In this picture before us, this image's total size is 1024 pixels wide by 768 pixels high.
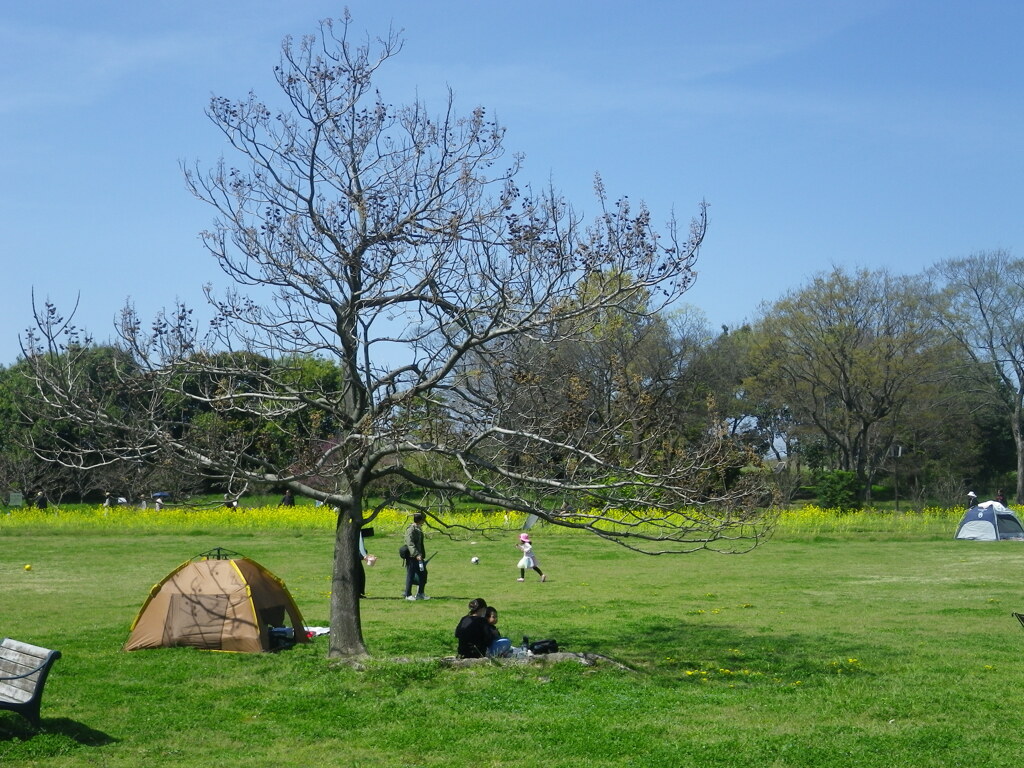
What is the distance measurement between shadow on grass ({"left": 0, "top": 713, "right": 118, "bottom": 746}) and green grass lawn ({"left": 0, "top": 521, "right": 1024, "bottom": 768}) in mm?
32

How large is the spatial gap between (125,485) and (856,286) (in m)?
48.1

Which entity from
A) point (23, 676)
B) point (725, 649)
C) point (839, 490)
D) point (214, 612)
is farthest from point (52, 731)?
point (839, 490)

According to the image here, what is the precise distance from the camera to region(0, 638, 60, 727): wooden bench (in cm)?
945

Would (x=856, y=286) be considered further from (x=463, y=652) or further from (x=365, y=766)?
(x=365, y=766)

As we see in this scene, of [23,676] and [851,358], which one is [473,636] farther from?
[851,358]

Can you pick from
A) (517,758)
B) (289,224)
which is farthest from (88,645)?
(517,758)

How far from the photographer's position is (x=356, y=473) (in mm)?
12586

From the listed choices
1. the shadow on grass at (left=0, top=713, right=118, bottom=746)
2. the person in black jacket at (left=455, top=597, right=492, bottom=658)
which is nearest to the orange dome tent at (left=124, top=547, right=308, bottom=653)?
the person in black jacket at (left=455, top=597, right=492, bottom=658)

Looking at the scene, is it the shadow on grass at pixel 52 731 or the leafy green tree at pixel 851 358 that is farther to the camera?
the leafy green tree at pixel 851 358

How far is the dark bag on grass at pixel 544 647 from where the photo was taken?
1336 cm

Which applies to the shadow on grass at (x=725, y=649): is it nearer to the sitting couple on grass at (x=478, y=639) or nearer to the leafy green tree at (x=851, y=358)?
the sitting couple on grass at (x=478, y=639)

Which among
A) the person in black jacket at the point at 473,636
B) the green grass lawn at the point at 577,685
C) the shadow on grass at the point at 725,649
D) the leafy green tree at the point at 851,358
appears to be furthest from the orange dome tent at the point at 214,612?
the leafy green tree at the point at 851,358

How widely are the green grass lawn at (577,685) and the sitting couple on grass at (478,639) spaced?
51 cm

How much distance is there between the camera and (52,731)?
9.87 meters
